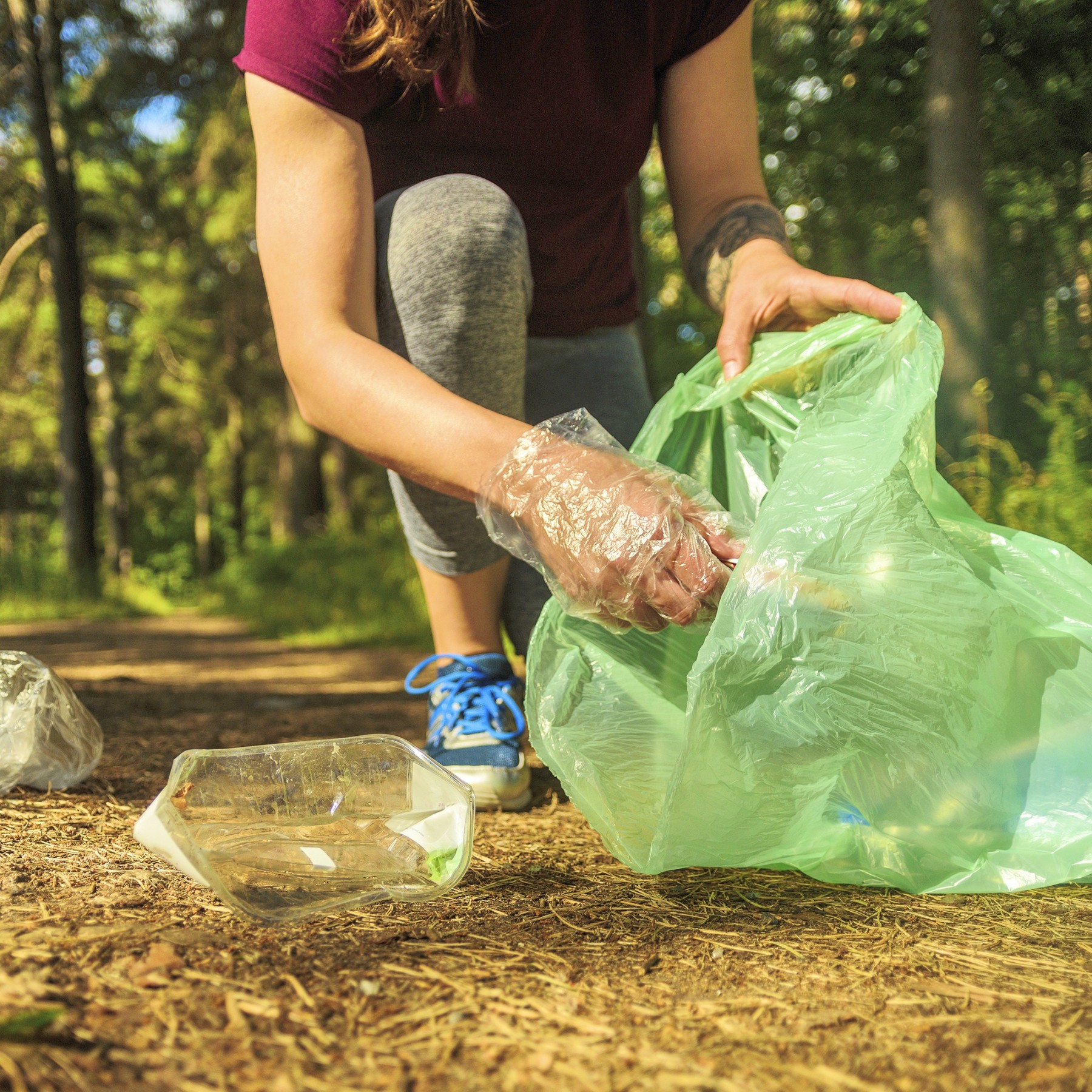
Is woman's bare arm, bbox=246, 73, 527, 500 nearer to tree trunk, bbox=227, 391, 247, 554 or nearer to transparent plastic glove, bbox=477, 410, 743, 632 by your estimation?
transparent plastic glove, bbox=477, 410, 743, 632

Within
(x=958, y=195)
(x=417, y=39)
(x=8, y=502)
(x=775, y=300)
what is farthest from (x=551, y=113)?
(x=8, y=502)

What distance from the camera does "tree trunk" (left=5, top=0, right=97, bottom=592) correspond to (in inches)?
350

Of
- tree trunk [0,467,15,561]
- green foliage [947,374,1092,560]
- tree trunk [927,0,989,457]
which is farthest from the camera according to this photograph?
tree trunk [0,467,15,561]

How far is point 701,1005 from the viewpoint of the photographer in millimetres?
732

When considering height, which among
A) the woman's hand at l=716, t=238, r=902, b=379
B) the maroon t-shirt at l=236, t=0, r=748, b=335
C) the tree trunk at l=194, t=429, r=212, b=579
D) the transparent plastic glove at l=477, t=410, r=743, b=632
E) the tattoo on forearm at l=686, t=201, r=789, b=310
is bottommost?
the tree trunk at l=194, t=429, r=212, b=579

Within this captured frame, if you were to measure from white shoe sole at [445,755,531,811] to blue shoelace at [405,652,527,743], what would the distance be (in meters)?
0.07

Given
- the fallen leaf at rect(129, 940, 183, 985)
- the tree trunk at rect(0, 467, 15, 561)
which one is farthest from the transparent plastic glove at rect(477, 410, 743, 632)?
the tree trunk at rect(0, 467, 15, 561)

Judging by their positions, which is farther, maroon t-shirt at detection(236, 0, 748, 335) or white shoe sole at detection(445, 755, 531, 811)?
maroon t-shirt at detection(236, 0, 748, 335)

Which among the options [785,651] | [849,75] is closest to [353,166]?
Answer: [785,651]

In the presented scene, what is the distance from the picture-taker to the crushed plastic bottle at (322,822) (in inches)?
36.6

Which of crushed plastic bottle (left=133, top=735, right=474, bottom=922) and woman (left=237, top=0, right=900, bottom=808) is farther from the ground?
woman (left=237, top=0, right=900, bottom=808)

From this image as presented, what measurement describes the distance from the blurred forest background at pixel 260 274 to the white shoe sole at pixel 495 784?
2.25 meters

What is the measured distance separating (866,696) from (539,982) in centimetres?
45

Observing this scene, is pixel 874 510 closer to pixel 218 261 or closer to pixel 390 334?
pixel 390 334
